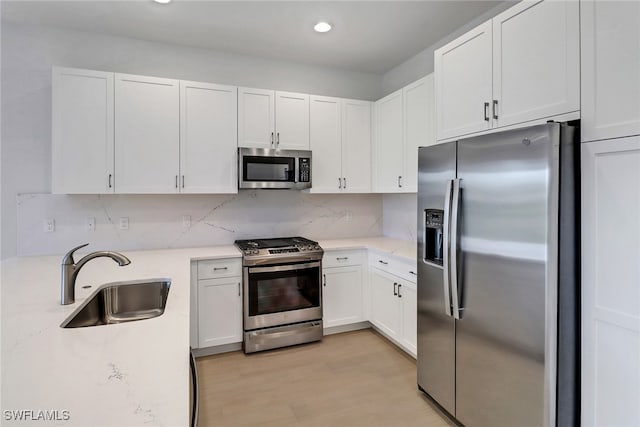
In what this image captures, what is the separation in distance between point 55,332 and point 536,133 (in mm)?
2091

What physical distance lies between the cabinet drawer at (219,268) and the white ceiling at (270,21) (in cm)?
198

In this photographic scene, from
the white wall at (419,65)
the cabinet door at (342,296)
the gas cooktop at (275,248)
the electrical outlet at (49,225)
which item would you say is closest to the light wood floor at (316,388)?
the cabinet door at (342,296)

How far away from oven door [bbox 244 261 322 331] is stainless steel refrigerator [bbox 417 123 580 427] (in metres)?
1.26

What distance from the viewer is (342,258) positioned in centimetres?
338

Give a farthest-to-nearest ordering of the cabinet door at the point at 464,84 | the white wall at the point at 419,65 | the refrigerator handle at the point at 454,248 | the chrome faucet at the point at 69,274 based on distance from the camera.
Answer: the white wall at the point at 419,65 → the cabinet door at the point at 464,84 → the refrigerator handle at the point at 454,248 → the chrome faucet at the point at 69,274

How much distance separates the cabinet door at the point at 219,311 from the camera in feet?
9.55

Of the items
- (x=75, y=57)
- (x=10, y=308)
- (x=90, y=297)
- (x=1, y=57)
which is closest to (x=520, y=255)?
(x=90, y=297)

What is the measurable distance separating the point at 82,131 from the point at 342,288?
2600mm

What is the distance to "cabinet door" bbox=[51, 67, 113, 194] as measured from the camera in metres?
2.67

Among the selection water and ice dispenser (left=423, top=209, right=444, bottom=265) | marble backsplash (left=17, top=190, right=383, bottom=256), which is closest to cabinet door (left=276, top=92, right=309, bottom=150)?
marble backsplash (left=17, top=190, right=383, bottom=256)

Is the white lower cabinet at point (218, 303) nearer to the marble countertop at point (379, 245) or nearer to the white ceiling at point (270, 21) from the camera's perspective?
the marble countertop at point (379, 245)

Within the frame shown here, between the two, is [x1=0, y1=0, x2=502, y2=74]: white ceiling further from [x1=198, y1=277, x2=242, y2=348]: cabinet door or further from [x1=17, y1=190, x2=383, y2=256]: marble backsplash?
[x1=198, y1=277, x2=242, y2=348]: cabinet door

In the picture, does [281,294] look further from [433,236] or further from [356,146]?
[356,146]

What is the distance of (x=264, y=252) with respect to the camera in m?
3.01
